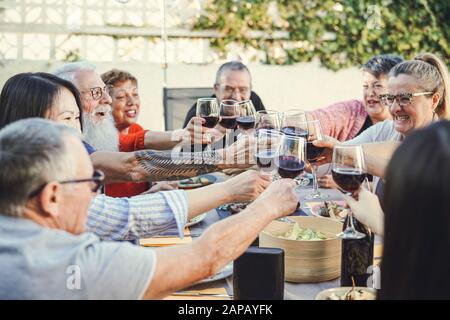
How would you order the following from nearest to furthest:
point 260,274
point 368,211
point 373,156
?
point 260,274, point 368,211, point 373,156

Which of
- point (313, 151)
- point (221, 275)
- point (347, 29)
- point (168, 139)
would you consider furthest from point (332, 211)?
point (347, 29)

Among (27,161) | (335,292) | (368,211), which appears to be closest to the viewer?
(27,161)

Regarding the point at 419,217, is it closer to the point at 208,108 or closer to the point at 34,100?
the point at 34,100

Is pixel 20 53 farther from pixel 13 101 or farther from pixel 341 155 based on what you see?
pixel 341 155

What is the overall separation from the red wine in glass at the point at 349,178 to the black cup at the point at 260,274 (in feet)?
1.18

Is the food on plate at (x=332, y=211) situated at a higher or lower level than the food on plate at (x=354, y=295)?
higher

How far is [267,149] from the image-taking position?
2.38m

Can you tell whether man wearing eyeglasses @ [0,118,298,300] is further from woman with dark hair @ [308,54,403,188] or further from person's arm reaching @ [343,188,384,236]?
woman with dark hair @ [308,54,403,188]

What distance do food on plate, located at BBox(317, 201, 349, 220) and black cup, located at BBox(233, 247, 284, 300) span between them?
818 mm

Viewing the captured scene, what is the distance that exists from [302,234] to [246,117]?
99cm

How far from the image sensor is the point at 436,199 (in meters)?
1.12

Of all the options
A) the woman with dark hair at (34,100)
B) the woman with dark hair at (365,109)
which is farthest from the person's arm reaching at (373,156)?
the woman with dark hair at (365,109)

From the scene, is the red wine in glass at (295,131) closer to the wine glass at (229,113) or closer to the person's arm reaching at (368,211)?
the wine glass at (229,113)

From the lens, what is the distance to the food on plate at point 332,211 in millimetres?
2559
